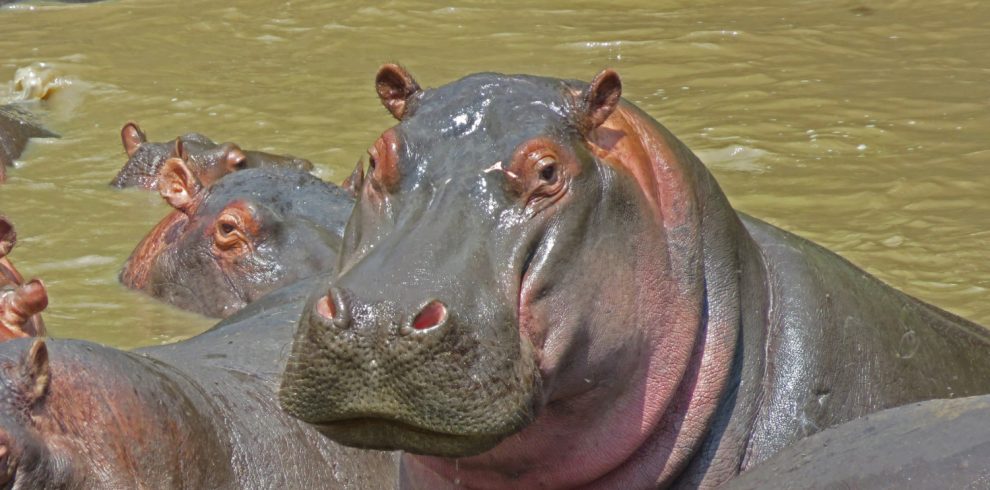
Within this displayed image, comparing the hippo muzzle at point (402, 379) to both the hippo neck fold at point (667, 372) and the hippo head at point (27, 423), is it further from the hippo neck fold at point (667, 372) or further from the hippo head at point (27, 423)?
the hippo head at point (27, 423)

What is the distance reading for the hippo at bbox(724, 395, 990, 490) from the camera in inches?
103

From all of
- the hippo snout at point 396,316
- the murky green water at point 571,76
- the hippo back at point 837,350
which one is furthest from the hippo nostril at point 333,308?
the murky green water at point 571,76

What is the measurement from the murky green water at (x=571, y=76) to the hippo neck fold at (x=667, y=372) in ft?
9.94

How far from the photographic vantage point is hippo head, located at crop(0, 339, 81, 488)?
362 cm

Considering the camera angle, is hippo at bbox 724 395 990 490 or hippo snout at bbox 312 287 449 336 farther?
hippo snout at bbox 312 287 449 336

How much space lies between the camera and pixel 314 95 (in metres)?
10.9

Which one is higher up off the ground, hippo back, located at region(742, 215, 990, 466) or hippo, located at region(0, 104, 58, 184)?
hippo back, located at region(742, 215, 990, 466)

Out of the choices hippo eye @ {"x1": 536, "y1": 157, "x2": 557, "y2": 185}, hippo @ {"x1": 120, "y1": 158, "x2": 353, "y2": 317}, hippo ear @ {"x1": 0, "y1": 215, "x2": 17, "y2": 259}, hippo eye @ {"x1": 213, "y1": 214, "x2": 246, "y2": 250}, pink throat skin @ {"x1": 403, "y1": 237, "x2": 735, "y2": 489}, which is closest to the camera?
hippo eye @ {"x1": 536, "y1": 157, "x2": 557, "y2": 185}

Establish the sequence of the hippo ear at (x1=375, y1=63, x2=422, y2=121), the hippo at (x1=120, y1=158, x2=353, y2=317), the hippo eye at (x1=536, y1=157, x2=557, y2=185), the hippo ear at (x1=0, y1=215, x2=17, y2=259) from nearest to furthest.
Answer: the hippo eye at (x1=536, y1=157, x2=557, y2=185)
the hippo ear at (x1=375, y1=63, x2=422, y2=121)
the hippo ear at (x1=0, y1=215, x2=17, y2=259)
the hippo at (x1=120, y1=158, x2=353, y2=317)

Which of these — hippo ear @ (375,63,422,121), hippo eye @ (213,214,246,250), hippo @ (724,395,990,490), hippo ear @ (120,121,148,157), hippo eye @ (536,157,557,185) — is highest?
hippo ear @ (375,63,422,121)

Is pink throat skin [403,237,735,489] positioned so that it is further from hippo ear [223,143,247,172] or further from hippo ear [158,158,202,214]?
hippo ear [223,143,247,172]

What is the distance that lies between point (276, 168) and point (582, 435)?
3.83m

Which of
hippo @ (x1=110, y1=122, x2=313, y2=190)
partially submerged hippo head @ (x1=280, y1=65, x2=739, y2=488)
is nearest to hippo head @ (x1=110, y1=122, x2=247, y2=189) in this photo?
hippo @ (x1=110, y1=122, x2=313, y2=190)

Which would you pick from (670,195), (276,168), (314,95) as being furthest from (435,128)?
(314,95)
